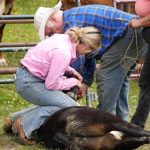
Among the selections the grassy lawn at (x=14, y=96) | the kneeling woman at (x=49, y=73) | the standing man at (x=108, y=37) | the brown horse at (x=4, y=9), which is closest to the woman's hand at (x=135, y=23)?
the standing man at (x=108, y=37)

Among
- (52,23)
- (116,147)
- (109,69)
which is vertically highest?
(52,23)

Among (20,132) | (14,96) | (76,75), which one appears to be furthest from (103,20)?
(14,96)

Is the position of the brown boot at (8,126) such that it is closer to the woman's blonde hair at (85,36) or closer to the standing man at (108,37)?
the standing man at (108,37)

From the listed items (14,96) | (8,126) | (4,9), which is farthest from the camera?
(4,9)

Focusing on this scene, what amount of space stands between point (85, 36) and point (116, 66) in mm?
558

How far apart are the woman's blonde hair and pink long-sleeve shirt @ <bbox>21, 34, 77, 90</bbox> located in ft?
0.20

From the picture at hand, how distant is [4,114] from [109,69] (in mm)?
1647

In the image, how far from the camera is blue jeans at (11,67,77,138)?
5.35 m

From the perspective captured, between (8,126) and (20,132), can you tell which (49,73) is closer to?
(20,132)

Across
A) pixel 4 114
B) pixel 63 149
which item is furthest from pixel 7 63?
pixel 63 149

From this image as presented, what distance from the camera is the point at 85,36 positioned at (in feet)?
17.3

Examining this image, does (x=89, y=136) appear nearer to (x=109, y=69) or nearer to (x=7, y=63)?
(x=109, y=69)

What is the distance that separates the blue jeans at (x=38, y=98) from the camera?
535 centimetres

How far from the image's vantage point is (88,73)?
586cm
